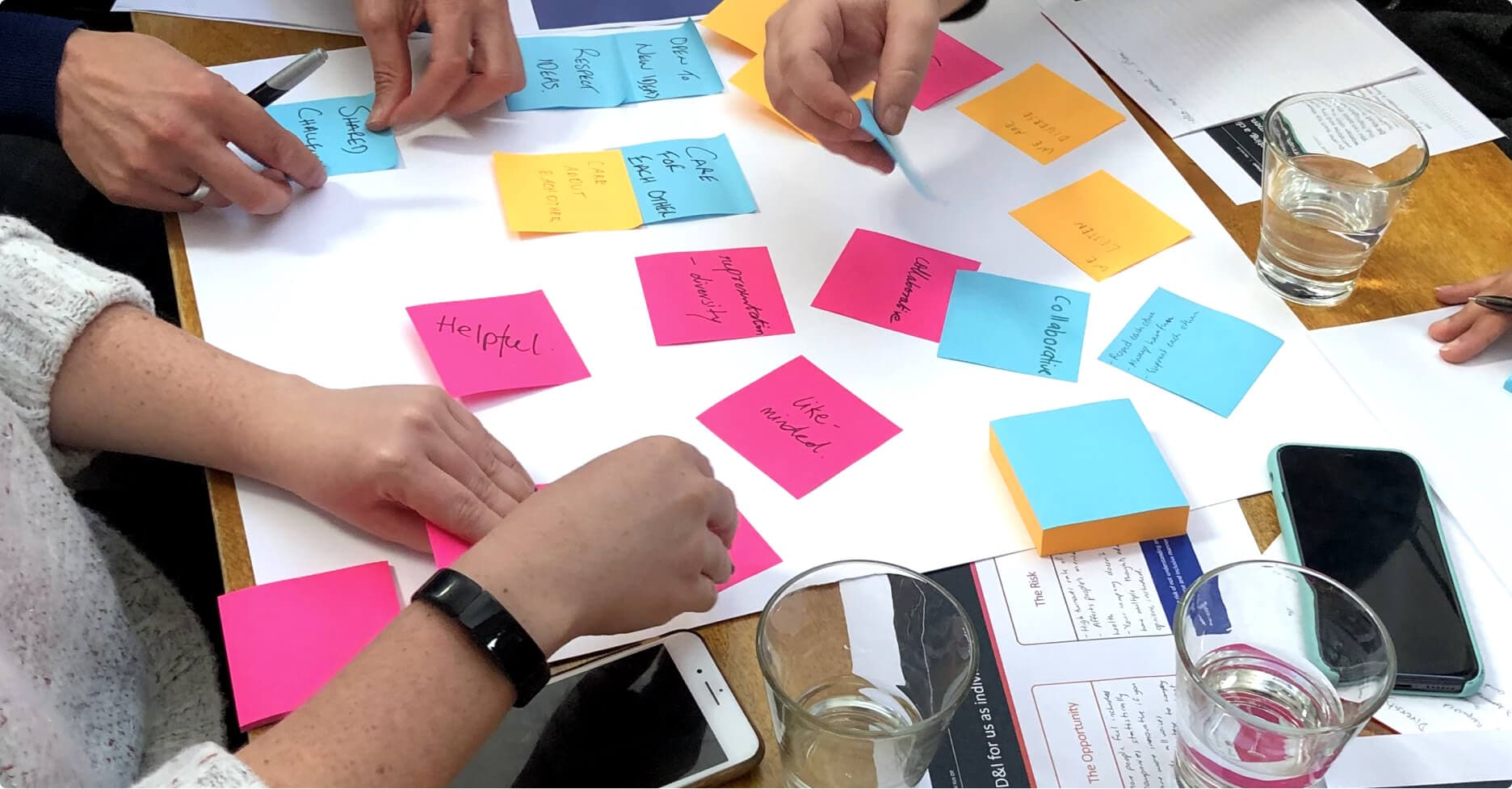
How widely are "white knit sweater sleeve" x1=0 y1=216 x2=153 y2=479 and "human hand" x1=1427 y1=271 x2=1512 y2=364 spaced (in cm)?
96

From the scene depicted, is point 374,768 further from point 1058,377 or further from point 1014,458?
point 1058,377

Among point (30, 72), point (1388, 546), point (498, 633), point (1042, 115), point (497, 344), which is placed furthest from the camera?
point (1042, 115)

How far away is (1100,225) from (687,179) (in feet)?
1.18

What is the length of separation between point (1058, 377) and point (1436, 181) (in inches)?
17.6

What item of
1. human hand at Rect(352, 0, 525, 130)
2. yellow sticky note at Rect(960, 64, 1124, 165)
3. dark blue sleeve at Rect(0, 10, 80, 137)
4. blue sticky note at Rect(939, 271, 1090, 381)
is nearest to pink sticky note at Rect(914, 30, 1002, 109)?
yellow sticky note at Rect(960, 64, 1124, 165)

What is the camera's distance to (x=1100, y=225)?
3.22 ft

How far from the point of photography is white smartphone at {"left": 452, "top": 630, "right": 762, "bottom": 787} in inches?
23.4

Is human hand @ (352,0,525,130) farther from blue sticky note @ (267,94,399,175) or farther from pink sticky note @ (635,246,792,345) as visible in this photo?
pink sticky note @ (635,246,792,345)

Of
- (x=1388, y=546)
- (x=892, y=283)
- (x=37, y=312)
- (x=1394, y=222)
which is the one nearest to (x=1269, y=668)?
(x=1388, y=546)

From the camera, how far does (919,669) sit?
607mm

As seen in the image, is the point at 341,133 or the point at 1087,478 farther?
the point at 341,133

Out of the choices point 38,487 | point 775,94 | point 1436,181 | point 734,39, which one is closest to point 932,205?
point 775,94

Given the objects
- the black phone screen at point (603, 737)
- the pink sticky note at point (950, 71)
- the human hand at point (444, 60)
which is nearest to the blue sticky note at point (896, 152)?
the pink sticky note at point (950, 71)

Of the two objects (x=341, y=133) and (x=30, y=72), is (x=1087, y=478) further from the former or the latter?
(x=30, y=72)
